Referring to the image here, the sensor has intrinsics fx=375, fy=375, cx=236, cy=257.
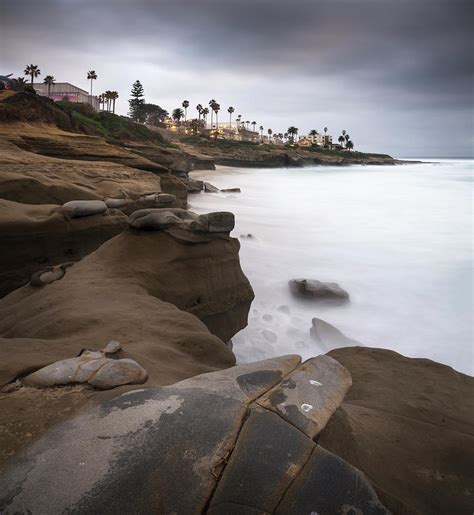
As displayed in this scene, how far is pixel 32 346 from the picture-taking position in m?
2.84

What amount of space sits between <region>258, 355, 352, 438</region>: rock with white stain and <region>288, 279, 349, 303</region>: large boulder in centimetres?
498

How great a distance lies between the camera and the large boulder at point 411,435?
6.89 feet

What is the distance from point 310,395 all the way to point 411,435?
1.16m

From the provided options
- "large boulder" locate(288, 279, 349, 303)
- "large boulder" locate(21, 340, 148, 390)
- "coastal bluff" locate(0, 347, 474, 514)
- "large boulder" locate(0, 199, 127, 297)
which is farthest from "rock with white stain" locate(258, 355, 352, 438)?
"large boulder" locate(288, 279, 349, 303)

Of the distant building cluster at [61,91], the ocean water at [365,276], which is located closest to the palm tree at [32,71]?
the distant building cluster at [61,91]

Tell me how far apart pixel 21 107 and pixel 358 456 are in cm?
1599

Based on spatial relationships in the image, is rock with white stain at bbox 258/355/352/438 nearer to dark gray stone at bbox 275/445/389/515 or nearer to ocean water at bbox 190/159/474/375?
dark gray stone at bbox 275/445/389/515

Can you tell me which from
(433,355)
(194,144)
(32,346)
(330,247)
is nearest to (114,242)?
(32,346)

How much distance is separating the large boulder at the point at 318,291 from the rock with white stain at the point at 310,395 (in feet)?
16.3

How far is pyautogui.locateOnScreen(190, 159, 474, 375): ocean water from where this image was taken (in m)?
6.32

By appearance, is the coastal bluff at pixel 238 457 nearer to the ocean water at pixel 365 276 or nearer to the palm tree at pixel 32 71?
the ocean water at pixel 365 276

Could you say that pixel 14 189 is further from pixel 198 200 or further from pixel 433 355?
pixel 198 200

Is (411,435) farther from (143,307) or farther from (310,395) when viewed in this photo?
(143,307)

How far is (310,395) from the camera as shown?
6.95 ft
